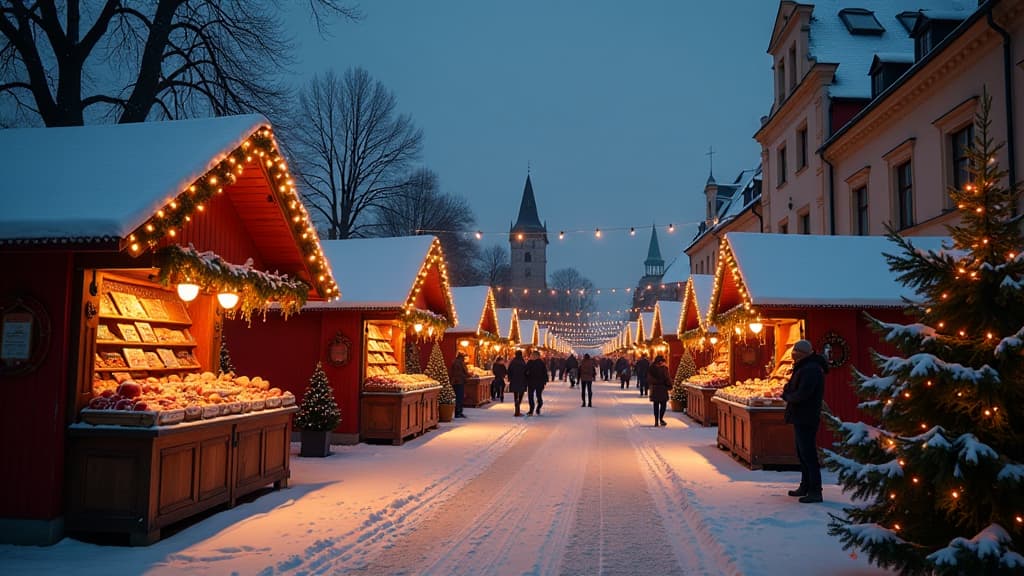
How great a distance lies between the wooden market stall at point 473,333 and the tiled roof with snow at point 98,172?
1888 centimetres

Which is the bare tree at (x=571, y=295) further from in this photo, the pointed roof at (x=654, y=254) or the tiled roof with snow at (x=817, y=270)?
the tiled roof with snow at (x=817, y=270)

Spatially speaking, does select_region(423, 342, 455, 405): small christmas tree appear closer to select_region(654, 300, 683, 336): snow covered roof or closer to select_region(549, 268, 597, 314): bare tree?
select_region(654, 300, 683, 336): snow covered roof

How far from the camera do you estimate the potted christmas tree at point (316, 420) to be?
1434cm

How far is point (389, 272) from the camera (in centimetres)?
1775

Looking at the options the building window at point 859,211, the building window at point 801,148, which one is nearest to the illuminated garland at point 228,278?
the building window at point 859,211

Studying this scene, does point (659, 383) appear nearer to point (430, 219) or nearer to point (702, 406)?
point (702, 406)

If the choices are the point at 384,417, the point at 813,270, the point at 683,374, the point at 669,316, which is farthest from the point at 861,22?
the point at 384,417

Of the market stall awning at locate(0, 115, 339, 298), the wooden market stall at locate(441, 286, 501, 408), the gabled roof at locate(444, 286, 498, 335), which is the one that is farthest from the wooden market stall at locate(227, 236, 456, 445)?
the gabled roof at locate(444, 286, 498, 335)

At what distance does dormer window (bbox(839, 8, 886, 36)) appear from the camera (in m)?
28.5

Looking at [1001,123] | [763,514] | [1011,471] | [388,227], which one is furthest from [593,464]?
[388,227]

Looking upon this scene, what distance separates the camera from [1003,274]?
5.70 meters

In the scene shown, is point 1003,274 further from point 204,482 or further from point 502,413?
point 502,413

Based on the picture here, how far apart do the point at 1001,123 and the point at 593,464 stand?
1200 centimetres

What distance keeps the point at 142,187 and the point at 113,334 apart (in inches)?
107
